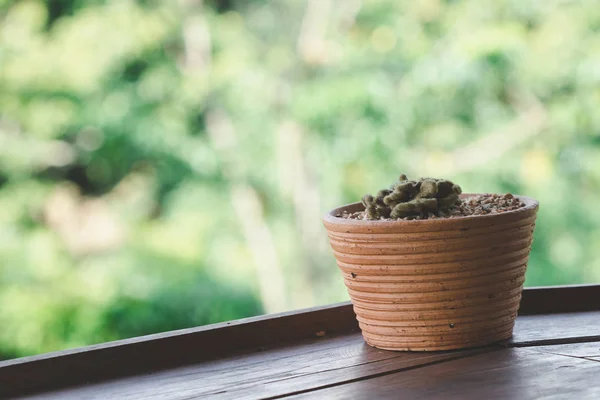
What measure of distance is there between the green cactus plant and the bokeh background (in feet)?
8.85

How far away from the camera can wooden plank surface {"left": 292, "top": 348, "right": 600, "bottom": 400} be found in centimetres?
78

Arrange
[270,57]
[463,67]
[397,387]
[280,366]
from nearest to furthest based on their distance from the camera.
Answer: [397,387] → [280,366] → [463,67] → [270,57]

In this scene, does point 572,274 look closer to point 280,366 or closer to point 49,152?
point 49,152

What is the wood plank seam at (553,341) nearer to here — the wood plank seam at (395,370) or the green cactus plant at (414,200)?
the wood plank seam at (395,370)

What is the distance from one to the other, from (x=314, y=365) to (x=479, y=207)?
0.28 m

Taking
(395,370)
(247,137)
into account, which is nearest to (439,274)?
(395,370)

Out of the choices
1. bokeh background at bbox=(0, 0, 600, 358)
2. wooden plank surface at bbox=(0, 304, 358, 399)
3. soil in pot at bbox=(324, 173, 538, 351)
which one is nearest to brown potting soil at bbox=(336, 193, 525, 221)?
soil in pot at bbox=(324, 173, 538, 351)

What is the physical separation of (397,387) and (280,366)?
176mm

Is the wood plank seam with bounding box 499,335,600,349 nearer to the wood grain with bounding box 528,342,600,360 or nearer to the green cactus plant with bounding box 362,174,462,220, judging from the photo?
the wood grain with bounding box 528,342,600,360

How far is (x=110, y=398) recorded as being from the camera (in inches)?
34.4

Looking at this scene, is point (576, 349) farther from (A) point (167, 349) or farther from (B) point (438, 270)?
(A) point (167, 349)

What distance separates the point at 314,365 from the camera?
95 cm

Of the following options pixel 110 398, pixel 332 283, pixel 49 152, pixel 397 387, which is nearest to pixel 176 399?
pixel 110 398

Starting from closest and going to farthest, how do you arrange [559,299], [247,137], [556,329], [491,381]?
[491,381] → [556,329] → [559,299] → [247,137]
